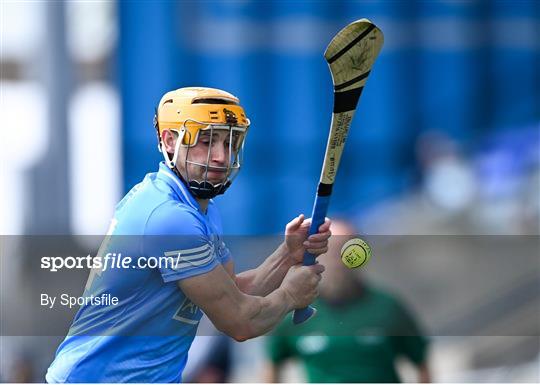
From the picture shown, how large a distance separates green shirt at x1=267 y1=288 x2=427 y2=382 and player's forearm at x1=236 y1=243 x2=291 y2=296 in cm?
72

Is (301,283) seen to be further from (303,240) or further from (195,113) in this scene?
(195,113)

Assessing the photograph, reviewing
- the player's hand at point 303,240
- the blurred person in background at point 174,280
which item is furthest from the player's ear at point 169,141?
the player's hand at point 303,240

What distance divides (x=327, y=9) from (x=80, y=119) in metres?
1.18

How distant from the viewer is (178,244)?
3590 millimetres

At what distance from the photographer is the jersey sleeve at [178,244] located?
3596mm

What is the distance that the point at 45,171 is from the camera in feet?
17.4

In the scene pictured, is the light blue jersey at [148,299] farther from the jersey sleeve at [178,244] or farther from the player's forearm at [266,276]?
the player's forearm at [266,276]

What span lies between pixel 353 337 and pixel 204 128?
4.38 ft

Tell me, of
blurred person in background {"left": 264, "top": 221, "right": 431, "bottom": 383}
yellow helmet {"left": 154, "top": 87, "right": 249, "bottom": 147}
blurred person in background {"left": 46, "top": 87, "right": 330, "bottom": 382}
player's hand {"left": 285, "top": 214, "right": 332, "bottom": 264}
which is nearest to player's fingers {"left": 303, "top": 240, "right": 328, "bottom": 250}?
player's hand {"left": 285, "top": 214, "right": 332, "bottom": 264}

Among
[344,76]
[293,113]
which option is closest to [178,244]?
→ [344,76]

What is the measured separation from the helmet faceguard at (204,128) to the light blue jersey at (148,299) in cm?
5

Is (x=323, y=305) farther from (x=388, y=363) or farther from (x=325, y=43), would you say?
(x=325, y=43)

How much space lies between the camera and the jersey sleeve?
142 inches

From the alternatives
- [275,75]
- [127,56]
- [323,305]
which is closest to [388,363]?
[323,305]
